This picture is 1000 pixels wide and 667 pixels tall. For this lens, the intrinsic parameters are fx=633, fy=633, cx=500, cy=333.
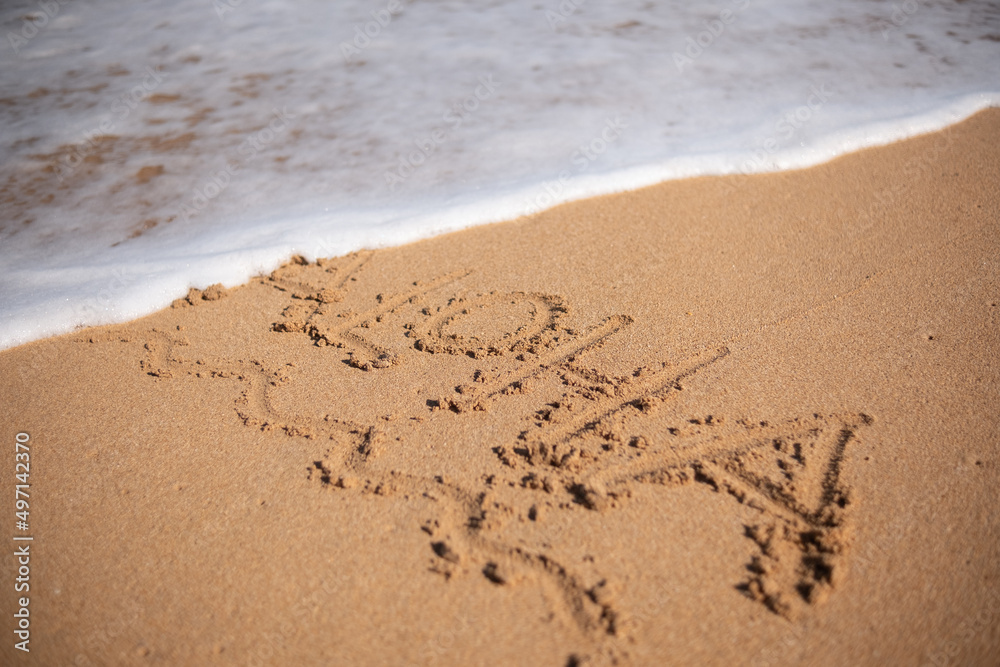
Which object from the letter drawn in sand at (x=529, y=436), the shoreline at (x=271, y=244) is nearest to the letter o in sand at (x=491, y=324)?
the letter drawn in sand at (x=529, y=436)

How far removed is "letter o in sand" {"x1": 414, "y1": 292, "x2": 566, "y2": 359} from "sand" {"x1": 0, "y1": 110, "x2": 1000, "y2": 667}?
0.01 metres

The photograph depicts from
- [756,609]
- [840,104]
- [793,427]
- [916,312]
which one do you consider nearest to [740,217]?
[916,312]

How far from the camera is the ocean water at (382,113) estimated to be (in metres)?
3.28

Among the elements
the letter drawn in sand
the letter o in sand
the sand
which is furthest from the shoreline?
the letter o in sand

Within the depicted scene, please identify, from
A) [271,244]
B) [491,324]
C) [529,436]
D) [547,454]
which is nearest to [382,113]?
[271,244]

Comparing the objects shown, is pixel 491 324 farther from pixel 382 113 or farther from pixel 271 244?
pixel 382 113

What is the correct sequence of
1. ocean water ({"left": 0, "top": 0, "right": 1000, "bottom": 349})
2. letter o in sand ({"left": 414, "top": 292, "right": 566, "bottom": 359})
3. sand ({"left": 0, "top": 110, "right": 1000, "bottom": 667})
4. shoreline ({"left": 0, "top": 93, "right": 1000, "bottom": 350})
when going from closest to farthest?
sand ({"left": 0, "top": 110, "right": 1000, "bottom": 667}) → letter o in sand ({"left": 414, "top": 292, "right": 566, "bottom": 359}) → shoreline ({"left": 0, "top": 93, "right": 1000, "bottom": 350}) → ocean water ({"left": 0, "top": 0, "right": 1000, "bottom": 349})

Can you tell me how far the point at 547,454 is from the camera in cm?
190

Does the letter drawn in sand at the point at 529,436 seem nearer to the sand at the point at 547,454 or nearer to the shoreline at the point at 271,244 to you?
the sand at the point at 547,454

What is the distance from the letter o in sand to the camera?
243 cm

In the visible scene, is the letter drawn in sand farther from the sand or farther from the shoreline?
the shoreline

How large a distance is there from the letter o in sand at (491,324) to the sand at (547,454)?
1 centimetres

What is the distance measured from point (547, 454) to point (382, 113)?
3366 mm

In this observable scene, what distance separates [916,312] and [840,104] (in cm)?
230
